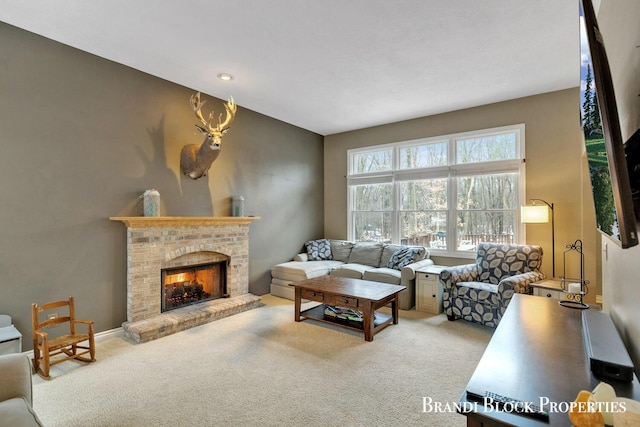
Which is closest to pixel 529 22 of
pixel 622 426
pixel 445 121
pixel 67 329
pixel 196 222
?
pixel 445 121

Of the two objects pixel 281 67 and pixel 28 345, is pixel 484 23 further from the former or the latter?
pixel 28 345

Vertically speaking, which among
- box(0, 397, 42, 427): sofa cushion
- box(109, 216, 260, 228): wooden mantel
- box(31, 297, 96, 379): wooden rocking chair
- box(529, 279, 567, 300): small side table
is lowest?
box(31, 297, 96, 379): wooden rocking chair

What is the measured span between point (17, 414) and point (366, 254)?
4.66 meters

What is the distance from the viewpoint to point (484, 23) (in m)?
2.75

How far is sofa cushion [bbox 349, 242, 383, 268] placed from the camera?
17.8ft

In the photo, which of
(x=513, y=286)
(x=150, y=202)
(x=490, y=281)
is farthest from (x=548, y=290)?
(x=150, y=202)

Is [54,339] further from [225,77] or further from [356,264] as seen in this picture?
[356,264]

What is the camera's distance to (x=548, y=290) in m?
3.46

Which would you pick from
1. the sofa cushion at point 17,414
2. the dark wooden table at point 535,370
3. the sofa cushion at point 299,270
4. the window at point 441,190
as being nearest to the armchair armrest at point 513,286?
the window at point 441,190

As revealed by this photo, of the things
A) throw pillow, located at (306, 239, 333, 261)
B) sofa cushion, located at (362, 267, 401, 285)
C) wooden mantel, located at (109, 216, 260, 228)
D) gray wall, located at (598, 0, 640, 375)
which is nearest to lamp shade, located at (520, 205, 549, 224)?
sofa cushion, located at (362, 267, 401, 285)

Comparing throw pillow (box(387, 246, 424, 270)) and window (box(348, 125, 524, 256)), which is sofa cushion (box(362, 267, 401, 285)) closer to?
throw pillow (box(387, 246, 424, 270))

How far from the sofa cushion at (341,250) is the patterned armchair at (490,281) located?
1.96 meters

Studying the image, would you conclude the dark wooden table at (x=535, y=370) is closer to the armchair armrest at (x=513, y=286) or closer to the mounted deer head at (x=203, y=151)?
the armchair armrest at (x=513, y=286)

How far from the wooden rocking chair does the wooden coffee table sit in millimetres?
2152
